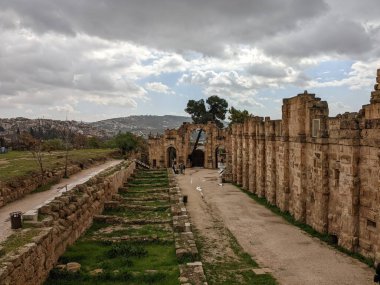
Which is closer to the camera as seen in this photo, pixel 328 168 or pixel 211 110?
pixel 328 168

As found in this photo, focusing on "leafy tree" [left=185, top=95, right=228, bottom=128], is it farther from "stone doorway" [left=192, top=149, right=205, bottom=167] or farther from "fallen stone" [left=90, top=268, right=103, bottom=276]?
"fallen stone" [left=90, top=268, right=103, bottom=276]

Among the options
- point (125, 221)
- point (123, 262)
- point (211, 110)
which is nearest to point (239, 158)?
point (125, 221)

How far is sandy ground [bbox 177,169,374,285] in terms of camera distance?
12.1m

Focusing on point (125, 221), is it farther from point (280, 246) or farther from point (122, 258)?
point (280, 246)

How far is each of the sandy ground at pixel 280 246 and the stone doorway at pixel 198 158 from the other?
103ft

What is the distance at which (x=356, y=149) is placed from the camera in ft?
47.5

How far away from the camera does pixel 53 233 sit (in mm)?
12469

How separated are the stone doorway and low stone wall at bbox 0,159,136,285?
35.7m

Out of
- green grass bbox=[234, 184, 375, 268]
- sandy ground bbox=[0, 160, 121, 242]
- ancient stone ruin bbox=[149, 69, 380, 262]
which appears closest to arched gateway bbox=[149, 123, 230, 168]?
ancient stone ruin bbox=[149, 69, 380, 262]

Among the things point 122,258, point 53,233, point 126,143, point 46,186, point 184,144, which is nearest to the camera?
point 53,233

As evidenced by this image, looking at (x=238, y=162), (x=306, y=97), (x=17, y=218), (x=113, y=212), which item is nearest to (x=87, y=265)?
(x=17, y=218)

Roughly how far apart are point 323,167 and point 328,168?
210 mm

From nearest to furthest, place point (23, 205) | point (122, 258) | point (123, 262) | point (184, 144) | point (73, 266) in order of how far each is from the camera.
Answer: point (73, 266), point (123, 262), point (122, 258), point (23, 205), point (184, 144)

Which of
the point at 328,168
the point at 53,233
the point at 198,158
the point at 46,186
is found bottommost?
the point at 53,233
